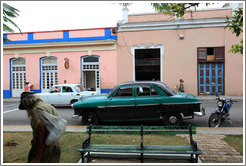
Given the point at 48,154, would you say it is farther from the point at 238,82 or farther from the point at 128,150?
the point at 238,82

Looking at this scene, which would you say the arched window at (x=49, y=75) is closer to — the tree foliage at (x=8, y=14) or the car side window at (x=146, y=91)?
the car side window at (x=146, y=91)

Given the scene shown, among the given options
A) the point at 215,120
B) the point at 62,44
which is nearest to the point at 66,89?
the point at 62,44

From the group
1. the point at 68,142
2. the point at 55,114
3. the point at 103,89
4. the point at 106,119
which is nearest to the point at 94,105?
the point at 106,119

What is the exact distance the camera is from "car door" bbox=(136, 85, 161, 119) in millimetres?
6801

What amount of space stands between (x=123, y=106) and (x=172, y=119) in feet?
5.73

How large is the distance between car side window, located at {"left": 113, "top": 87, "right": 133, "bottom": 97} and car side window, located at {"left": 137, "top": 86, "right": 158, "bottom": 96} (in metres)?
0.29

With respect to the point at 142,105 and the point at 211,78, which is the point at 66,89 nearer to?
the point at 142,105

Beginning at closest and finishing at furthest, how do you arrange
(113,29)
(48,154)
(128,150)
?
(48,154)
(128,150)
(113,29)

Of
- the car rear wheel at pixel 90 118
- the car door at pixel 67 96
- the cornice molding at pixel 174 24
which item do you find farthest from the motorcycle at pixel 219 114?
the cornice molding at pixel 174 24

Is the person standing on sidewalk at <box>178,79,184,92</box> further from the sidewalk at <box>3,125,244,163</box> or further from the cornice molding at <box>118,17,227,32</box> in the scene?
the sidewalk at <box>3,125,244,163</box>

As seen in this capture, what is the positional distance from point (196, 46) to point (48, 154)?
15944 mm

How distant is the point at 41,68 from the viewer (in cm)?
1852

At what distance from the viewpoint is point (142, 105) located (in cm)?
683

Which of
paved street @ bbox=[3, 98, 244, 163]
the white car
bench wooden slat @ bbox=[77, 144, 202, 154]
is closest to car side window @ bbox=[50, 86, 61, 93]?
the white car
